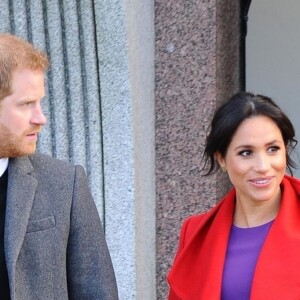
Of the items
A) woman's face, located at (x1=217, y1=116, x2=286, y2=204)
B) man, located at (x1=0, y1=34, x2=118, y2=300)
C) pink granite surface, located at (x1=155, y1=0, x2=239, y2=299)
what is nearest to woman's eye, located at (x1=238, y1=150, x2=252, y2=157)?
woman's face, located at (x1=217, y1=116, x2=286, y2=204)

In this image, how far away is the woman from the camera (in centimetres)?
328

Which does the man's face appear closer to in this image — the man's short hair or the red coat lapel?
the man's short hair

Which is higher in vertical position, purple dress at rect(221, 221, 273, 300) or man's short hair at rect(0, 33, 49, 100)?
man's short hair at rect(0, 33, 49, 100)

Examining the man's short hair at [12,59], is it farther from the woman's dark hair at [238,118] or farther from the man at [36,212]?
the woman's dark hair at [238,118]

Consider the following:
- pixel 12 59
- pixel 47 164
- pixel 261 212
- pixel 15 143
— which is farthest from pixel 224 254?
pixel 12 59

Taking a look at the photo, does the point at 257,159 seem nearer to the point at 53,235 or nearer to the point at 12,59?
the point at 53,235

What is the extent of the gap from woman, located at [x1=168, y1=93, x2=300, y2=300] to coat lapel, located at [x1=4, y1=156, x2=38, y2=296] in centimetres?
60

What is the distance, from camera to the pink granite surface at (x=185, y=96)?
4.91 metres

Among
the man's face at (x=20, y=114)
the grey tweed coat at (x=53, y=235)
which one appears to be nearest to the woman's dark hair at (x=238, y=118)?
the grey tweed coat at (x=53, y=235)

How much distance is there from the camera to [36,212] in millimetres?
3408

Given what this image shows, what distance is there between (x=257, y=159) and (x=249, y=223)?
23cm

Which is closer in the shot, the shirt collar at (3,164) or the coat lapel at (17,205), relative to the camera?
the coat lapel at (17,205)

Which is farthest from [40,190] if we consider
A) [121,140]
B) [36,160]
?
[121,140]

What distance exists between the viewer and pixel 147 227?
512cm
